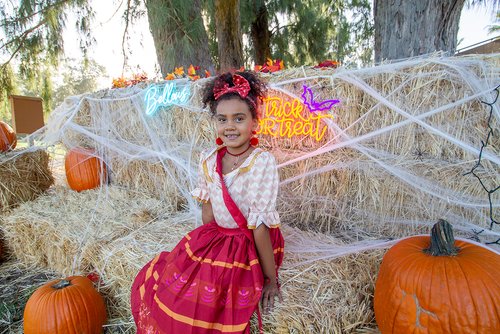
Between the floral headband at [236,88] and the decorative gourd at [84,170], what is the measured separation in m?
2.59

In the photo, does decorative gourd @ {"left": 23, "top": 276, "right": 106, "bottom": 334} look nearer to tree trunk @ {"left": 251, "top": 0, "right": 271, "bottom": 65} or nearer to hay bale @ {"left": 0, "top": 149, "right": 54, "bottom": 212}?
hay bale @ {"left": 0, "top": 149, "right": 54, "bottom": 212}

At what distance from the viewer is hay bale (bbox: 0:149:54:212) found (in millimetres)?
3373

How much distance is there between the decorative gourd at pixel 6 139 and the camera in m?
3.69

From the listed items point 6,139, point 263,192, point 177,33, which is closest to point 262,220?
point 263,192

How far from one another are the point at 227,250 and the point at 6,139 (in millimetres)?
3672

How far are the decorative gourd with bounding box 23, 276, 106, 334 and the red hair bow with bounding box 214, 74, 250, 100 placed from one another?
1.61 meters

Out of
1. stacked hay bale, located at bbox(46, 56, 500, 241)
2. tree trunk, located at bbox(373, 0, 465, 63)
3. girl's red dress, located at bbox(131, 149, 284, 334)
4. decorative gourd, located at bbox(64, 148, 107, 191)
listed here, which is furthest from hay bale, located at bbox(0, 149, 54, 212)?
tree trunk, located at bbox(373, 0, 465, 63)

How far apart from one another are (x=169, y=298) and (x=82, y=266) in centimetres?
142

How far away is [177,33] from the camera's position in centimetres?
396

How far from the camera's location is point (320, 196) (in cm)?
246

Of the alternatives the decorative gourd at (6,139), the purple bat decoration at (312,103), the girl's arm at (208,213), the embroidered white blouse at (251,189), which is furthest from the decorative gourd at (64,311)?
the decorative gourd at (6,139)

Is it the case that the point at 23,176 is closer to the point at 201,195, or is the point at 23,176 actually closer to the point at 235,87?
the point at 201,195

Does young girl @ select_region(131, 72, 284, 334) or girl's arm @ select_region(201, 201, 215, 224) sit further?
girl's arm @ select_region(201, 201, 215, 224)

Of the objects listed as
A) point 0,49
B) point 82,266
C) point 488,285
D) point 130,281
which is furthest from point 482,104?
point 0,49
